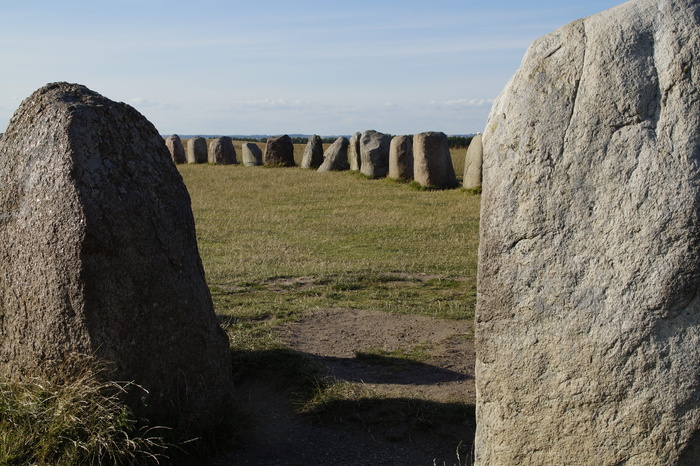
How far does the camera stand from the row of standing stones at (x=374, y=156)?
17.4 meters

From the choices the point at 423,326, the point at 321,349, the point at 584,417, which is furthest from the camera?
the point at 423,326

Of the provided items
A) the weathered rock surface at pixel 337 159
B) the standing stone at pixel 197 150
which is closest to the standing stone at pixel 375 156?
the weathered rock surface at pixel 337 159

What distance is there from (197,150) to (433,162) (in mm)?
14549

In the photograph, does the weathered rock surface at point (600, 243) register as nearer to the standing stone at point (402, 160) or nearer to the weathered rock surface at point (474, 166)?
the weathered rock surface at point (474, 166)

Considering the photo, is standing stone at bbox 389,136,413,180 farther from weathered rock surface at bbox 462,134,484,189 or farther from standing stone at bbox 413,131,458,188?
weathered rock surface at bbox 462,134,484,189

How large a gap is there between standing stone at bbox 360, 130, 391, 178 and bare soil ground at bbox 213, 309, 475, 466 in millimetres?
13949

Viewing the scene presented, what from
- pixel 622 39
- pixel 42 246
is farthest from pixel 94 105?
pixel 622 39

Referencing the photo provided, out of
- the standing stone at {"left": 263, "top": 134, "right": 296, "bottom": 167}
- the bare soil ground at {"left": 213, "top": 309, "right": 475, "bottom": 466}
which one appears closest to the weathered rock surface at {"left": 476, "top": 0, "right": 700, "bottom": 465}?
the bare soil ground at {"left": 213, "top": 309, "right": 475, "bottom": 466}

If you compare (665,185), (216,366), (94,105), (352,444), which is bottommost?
(352,444)

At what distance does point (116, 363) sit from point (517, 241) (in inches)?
84.4

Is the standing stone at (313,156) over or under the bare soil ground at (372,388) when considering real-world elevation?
over

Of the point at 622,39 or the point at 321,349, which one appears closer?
the point at 622,39

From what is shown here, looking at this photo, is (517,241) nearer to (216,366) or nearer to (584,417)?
(584,417)

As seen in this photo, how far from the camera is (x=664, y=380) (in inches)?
107
